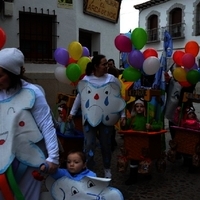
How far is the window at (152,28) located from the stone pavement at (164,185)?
912 inches

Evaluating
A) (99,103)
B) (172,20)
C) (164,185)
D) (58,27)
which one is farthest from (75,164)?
(172,20)

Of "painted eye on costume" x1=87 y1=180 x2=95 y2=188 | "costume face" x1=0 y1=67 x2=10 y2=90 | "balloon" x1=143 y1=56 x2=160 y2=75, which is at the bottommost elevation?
"painted eye on costume" x1=87 y1=180 x2=95 y2=188

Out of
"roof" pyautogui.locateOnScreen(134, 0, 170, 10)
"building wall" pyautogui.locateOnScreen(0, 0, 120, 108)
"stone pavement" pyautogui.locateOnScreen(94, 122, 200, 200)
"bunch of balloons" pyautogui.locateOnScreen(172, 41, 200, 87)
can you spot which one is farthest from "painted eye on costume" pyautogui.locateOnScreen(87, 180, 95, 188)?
"roof" pyautogui.locateOnScreen(134, 0, 170, 10)

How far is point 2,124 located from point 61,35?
5792 millimetres

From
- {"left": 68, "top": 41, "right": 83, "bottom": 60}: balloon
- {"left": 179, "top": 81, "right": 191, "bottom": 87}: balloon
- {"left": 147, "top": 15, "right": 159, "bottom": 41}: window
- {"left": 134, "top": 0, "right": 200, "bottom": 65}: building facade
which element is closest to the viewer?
{"left": 179, "top": 81, "right": 191, "bottom": 87}: balloon

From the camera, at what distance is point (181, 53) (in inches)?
191

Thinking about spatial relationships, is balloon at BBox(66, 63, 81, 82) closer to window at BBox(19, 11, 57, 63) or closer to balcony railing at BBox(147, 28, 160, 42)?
window at BBox(19, 11, 57, 63)

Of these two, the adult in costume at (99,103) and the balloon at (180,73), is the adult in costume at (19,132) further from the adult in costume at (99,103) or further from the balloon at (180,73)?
the balloon at (180,73)

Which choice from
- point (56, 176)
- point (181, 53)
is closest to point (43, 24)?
point (181, 53)

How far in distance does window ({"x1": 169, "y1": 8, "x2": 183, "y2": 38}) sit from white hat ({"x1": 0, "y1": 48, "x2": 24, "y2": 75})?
24.1 metres

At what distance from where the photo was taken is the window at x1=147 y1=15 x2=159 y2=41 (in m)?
27.3

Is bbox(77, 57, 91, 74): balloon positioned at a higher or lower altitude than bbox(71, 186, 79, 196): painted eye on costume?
higher

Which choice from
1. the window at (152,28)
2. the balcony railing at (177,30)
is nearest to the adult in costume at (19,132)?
the balcony railing at (177,30)

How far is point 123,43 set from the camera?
4.36 metres
